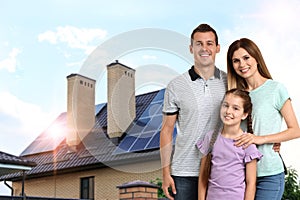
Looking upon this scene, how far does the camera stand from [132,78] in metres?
3.62

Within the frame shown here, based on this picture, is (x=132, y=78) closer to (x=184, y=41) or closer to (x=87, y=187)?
(x=184, y=41)

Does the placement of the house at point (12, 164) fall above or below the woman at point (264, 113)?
above

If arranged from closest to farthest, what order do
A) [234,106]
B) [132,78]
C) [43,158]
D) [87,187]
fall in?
[234,106]
[132,78]
[87,187]
[43,158]

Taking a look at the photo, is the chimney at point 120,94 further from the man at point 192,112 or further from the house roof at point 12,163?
the house roof at point 12,163

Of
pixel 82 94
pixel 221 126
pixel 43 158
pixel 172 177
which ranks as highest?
pixel 43 158

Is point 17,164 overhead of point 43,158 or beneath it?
beneath

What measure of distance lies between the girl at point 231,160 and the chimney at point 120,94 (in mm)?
826

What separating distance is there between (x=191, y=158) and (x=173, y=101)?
30 cm

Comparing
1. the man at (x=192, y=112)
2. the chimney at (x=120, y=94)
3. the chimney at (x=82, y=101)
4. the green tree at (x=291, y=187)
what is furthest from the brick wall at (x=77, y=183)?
the man at (x=192, y=112)

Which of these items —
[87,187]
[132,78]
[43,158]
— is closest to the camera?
[132,78]

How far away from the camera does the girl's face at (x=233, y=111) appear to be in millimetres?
2656

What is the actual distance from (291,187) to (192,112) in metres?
7.95

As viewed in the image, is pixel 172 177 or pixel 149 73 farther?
pixel 149 73

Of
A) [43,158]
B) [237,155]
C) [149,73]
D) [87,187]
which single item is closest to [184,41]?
[149,73]
